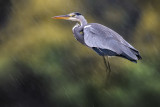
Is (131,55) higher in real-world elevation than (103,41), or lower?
lower

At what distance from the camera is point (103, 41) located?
398 centimetres

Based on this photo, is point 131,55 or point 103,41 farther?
point 103,41

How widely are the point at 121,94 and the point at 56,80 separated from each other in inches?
45.8

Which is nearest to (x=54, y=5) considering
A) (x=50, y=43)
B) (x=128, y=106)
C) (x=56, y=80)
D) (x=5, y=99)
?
(x=50, y=43)

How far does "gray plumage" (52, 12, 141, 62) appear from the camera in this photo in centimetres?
384

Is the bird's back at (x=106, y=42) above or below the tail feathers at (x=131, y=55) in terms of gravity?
above

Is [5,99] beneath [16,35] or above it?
beneath

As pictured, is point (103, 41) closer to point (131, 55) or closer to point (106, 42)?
point (106, 42)

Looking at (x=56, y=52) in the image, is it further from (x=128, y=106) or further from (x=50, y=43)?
(x=128, y=106)

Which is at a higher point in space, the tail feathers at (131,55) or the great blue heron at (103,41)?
the great blue heron at (103,41)

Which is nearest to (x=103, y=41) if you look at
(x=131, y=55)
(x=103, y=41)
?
(x=103, y=41)

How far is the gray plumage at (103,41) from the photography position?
3840mm

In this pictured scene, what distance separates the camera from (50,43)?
6.23m

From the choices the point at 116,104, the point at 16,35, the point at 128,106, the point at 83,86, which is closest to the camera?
the point at 116,104
